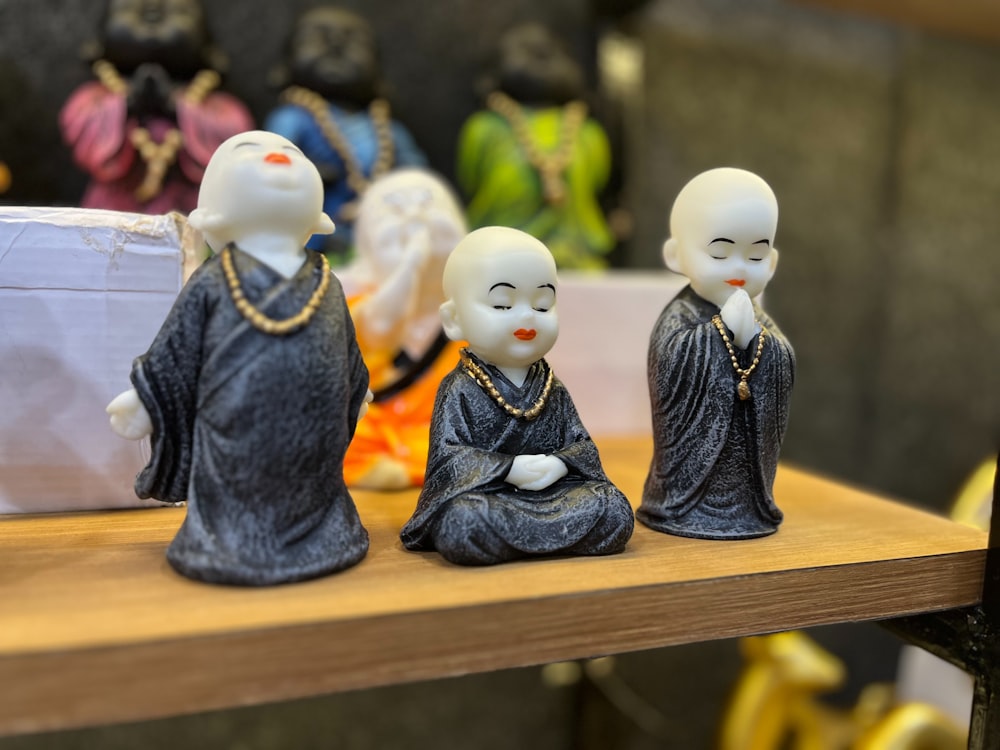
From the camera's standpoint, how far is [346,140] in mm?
1625

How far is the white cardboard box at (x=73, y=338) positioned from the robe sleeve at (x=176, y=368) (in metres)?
0.23

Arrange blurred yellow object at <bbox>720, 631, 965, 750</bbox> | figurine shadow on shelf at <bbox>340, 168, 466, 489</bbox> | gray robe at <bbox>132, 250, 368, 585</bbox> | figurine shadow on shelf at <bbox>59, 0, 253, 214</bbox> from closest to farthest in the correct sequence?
gray robe at <bbox>132, 250, 368, 585</bbox> < figurine shadow on shelf at <bbox>340, 168, 466, 489</bbox> < figurine shadow on shelf at <bbox>59, 0, 253, 214</bbox> < blurred yellow object at <bbox>720, 631, 965, 750</bbox>

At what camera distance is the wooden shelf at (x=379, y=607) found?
68 cm

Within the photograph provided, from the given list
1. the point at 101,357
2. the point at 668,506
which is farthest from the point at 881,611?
the point at 101,357

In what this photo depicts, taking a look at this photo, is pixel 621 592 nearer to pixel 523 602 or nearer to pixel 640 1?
pixel 523 602

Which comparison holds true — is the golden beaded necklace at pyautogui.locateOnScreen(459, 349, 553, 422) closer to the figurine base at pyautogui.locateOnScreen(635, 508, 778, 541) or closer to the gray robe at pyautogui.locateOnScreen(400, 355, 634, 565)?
the gray robe at pyautogui.locateOnScreen(400, 355, 634, 565)

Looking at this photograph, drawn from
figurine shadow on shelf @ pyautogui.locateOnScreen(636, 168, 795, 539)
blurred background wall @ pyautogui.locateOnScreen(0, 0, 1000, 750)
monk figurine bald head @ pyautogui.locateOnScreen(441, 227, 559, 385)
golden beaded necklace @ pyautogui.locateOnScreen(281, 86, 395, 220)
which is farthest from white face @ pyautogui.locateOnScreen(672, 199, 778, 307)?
blurred background wall @ pyautogui.locateOnScreen(0, 0, 1000, 750)

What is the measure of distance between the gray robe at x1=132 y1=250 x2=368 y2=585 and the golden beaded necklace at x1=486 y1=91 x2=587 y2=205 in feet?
3.16

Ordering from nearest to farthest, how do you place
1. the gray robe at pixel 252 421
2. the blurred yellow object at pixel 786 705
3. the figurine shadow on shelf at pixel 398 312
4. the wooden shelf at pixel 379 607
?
the wooden shelf at pixel 379 607 → the gray robe at pixel 252 421 → the figurine shadow on shelf at pixel 398 312 → the blurred yellow object at pixel 786 705

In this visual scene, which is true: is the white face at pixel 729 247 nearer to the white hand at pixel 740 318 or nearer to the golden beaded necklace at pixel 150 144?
the white hand at pixel 740 318

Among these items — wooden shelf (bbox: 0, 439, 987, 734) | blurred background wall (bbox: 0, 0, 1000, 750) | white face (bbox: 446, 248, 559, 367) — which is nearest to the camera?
wooden shelf (bbox: 0, 439, 987, 734)

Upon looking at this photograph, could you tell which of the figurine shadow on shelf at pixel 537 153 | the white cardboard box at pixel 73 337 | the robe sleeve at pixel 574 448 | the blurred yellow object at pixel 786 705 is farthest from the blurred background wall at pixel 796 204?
the robe sleeve at pixel 574 448

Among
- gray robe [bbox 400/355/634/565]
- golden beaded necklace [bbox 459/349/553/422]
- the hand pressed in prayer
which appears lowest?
gray robe [bbox 400/355/634/565]

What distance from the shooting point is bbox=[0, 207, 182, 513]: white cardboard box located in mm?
993
